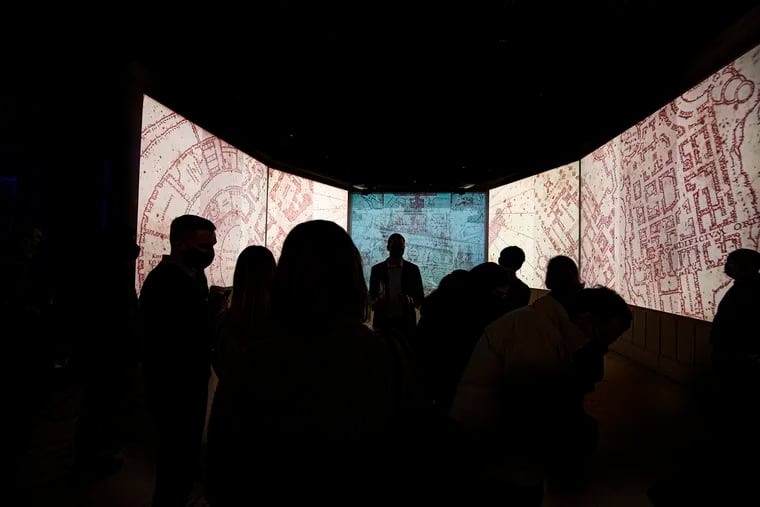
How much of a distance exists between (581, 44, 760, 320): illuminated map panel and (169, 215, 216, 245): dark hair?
156 inches

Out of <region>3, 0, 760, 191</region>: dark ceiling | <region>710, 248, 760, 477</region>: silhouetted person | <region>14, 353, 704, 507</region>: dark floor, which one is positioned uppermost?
<region>3, 0, 760, 191</region>: dark ceiling

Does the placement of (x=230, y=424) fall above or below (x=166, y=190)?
below

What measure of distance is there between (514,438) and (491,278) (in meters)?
0.84

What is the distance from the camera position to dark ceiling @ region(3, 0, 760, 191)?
418cm

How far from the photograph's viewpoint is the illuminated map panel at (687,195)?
3506mm

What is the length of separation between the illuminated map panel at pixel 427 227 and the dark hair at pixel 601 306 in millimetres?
8351

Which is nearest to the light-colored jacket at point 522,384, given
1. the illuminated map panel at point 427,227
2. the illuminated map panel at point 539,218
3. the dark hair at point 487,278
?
the dark hair at point 487,278

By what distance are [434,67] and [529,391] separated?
4.85 meters

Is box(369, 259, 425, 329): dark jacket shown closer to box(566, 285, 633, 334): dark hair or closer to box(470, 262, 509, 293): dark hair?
box(470, 262, 509, 293): dark hair

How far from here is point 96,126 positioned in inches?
164

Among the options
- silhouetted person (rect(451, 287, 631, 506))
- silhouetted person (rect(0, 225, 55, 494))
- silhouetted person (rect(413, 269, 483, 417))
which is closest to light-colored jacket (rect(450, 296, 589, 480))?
silhouetted person (rect(451, 287, 631, 506))

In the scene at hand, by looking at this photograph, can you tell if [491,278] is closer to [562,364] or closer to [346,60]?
[562,364]

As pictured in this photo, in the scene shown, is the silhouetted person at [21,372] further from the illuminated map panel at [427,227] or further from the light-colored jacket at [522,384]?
the illuminated map panel at [427,227]

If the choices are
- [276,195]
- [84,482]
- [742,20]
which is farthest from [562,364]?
[276,195]
